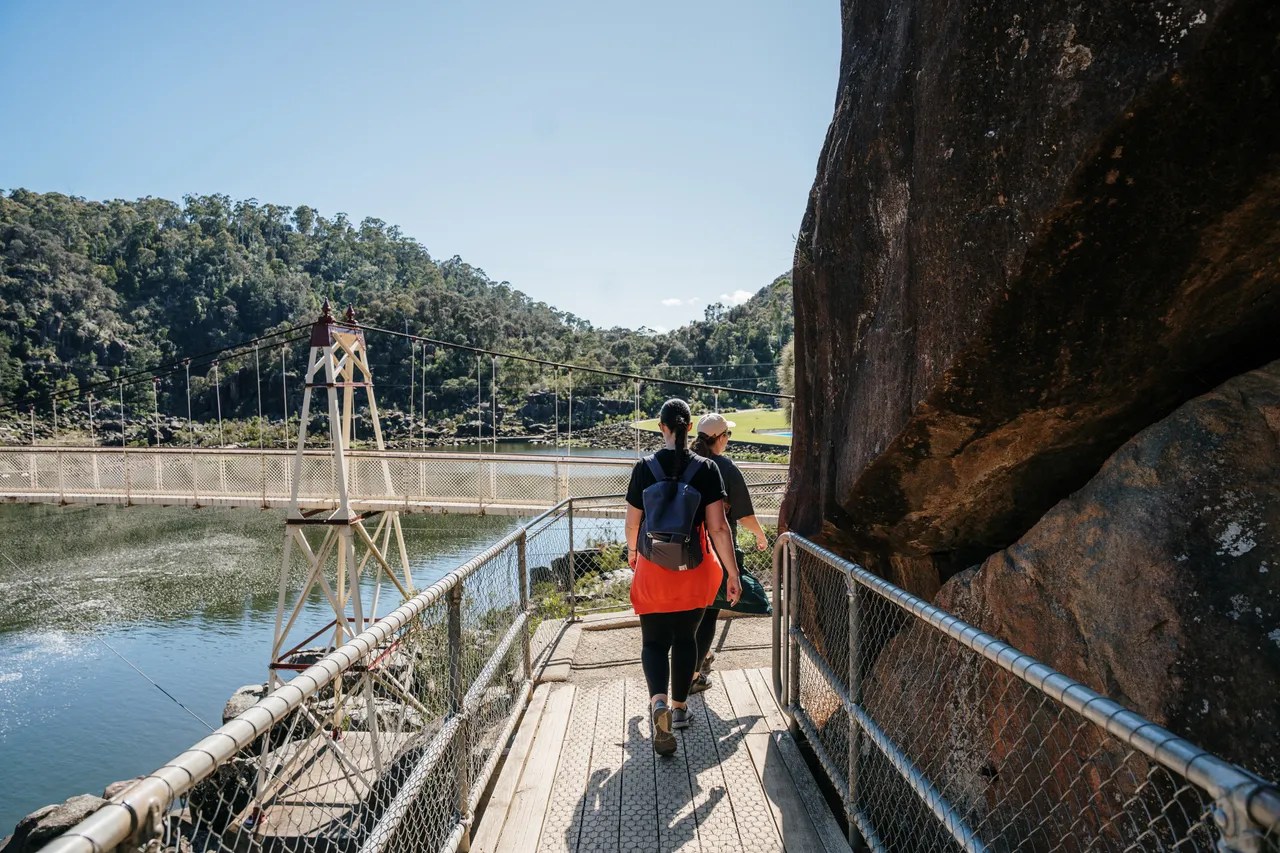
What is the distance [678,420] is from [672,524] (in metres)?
0.43

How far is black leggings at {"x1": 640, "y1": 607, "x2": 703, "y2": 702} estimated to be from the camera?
311 centimetres

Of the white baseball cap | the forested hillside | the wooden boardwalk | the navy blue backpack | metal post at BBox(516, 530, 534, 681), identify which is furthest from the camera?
the forested hillside

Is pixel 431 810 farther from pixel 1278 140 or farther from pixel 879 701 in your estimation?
pixel 1278 140

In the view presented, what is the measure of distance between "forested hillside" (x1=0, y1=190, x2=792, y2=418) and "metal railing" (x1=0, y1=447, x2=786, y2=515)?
3555 cm

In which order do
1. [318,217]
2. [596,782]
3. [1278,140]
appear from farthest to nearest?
[318,217]
[596,782]
[1278,140]

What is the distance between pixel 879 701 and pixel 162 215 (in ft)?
353

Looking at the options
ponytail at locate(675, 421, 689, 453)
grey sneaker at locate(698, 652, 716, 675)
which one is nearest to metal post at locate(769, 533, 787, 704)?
grey sneaker at locate(698, 652, 716, 675)

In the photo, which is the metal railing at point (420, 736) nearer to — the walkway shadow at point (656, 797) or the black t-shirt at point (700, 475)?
the walkway shadow at point (656, 797)

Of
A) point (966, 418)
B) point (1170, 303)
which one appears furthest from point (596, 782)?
point (1170, 303)

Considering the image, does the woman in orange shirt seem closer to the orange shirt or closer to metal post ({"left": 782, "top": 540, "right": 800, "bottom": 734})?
the orange shirt

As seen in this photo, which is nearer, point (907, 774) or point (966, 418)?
point (907, 774)

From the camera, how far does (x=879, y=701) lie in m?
3.15

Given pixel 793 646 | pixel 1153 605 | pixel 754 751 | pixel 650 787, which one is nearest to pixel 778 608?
pixel 793 646

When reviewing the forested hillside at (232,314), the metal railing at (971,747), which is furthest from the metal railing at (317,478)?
the forested hillside at (232,314)
